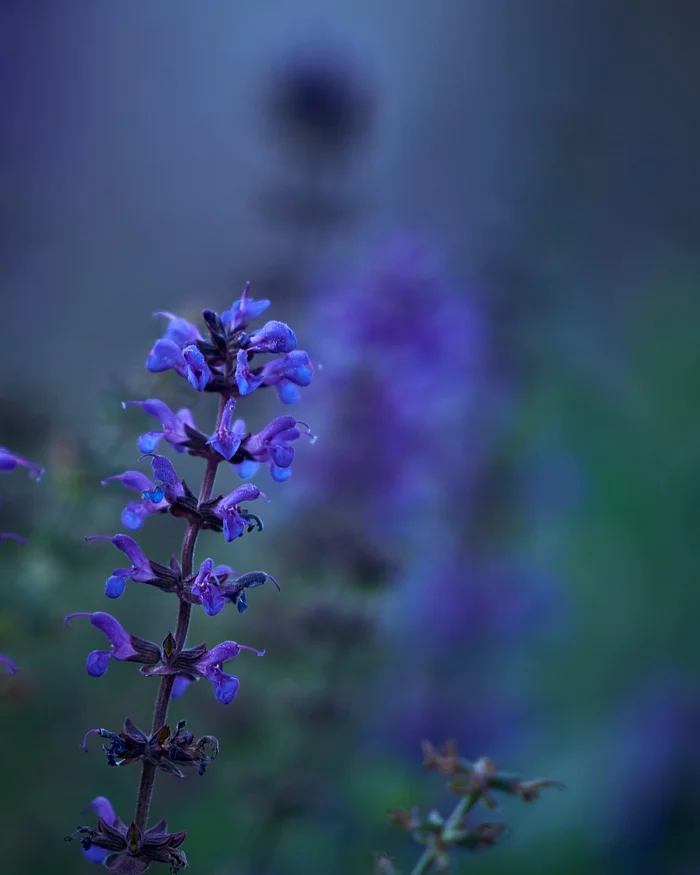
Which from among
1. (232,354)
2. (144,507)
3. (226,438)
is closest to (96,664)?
(144,507)

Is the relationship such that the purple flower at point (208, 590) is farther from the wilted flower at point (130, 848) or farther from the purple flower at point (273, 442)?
the wilted flower at point (130, 848)

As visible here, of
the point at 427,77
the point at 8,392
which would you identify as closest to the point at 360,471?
the point at 8,392

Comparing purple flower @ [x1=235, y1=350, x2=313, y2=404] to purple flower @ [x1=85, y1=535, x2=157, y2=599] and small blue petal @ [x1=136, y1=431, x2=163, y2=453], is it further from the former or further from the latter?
purple flower @ [x1=85, y1=535, x2=157, y2=599]

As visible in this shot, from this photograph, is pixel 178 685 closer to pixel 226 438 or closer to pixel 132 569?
pixel 132 569

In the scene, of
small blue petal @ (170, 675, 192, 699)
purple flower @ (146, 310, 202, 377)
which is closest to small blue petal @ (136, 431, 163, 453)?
purple flower @ (146, 310, 202, 377)

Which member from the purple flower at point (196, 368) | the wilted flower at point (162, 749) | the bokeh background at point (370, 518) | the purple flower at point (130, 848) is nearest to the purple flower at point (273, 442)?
the purple flower at point (196, 368)

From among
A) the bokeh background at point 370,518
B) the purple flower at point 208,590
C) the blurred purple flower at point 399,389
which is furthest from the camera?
the blurred purple flower at point 399,389
